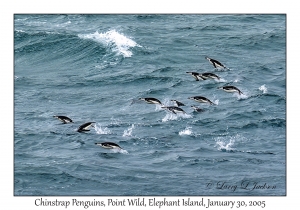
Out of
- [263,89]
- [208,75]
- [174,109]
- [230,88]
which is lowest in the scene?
[174,109]

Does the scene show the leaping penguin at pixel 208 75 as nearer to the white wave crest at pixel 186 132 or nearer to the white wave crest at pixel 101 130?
the white wave crest at pixel 186 132

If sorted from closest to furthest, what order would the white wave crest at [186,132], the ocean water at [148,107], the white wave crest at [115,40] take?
the ocean water at [148,107] < the white wave crest at [186,132] < the white wave crest at [115,40]

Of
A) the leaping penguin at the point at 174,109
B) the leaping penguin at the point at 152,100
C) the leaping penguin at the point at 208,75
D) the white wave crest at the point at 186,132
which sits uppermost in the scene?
the leaping penguin at the point at 208,75

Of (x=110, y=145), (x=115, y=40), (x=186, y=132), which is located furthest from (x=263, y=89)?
(x=115, y=40)

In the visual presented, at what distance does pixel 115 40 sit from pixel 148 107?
1341 centimetres

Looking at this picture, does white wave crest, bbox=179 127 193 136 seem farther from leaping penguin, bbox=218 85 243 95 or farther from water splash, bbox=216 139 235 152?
leaping penguin, bbox=218 85 243 95

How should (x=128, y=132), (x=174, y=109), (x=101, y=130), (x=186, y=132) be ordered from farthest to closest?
(x=174, y=109) < (x=101, y=130) < (x=128, y=132) < (x=186, y=132)

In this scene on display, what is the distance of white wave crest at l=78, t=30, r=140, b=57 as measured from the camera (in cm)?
4384

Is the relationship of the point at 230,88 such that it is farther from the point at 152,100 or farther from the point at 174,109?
the point at 152,100

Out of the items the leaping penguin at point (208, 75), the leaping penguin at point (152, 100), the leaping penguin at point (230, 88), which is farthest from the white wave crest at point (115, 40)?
the leaping penguin at point (152, 100)

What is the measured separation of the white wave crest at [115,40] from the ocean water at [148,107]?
9 centimetres

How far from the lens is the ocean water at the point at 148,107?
Result: 26031 millimetres

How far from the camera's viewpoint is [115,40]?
45.9 meters

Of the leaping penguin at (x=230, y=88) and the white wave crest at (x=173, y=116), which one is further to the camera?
the leaping penguin at (x=230, y=88)
